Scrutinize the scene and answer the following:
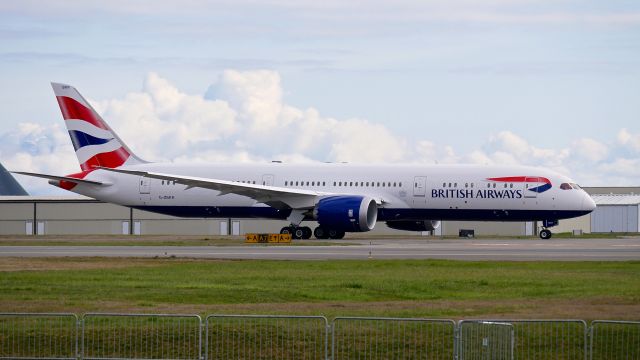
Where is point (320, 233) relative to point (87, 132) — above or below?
below

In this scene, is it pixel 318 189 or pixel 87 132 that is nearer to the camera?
pixel 318 189

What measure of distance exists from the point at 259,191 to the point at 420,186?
904cm

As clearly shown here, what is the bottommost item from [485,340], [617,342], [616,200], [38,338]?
[38,338]

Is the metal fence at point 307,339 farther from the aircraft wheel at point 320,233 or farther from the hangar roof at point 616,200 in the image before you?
the hangar roof at point 616,200

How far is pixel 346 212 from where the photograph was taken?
61000mm

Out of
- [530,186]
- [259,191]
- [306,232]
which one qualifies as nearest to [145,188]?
[259,191]

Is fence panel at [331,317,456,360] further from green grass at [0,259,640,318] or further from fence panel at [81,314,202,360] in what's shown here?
green grass at [0,259,640,318]

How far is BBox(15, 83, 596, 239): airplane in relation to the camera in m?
62.8

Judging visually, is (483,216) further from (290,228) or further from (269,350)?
(269,350)

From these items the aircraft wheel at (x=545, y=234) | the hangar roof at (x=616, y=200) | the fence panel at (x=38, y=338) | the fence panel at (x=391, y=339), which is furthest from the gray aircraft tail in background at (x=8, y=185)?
the fence panel at (x=391, y=339)

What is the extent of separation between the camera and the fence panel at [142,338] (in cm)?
2028

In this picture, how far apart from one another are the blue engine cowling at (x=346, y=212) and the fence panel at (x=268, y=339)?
127ft

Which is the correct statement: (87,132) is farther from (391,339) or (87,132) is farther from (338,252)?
(391,339)

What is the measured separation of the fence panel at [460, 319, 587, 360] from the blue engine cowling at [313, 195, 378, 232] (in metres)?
39.2
